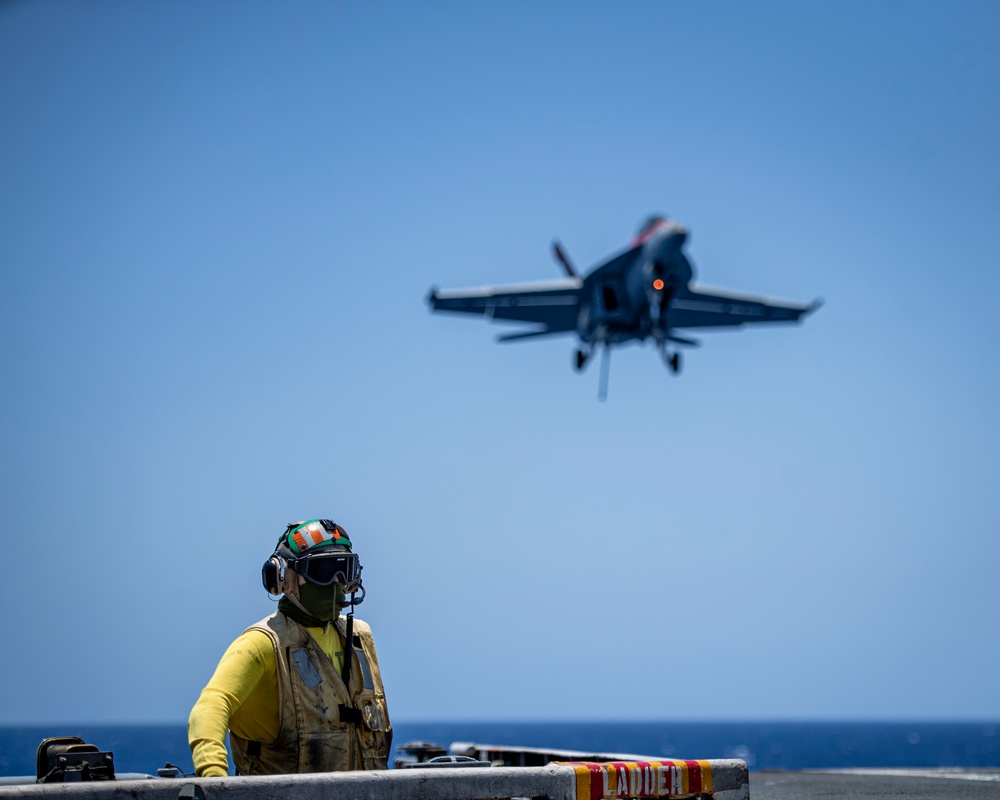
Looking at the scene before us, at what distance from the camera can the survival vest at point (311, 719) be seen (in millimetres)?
5094

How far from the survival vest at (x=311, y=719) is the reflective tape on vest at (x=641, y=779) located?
116 centimetres

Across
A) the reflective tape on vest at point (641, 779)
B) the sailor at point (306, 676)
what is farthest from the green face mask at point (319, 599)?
the reflective tape on vest at point (641, 779)

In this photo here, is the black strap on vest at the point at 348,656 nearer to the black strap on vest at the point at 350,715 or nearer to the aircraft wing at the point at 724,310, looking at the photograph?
the black strap on vest at the point at 350,715

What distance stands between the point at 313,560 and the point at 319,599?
0.18m

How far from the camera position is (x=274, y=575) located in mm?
5348

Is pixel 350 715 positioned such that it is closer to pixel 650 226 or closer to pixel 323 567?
pixel 323 567

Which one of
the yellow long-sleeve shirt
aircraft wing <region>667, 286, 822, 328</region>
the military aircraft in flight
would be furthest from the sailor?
aircraft wing <region>667, 286, 822, 328</region>

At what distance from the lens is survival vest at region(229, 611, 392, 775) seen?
5094 mm

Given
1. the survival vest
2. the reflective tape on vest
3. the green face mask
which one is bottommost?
the reflective tape on vest

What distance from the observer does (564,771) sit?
4.38 m

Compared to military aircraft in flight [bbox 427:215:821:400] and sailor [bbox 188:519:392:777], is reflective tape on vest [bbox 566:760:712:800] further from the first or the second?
military aircraft in flight [bbox 427:215:821:400]

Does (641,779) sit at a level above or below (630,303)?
below

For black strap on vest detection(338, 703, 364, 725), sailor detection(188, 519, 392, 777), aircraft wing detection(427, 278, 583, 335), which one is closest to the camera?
sailor detection(188, 519, 392, 777)

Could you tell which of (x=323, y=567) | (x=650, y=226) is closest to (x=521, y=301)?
(x=650, y=226)
